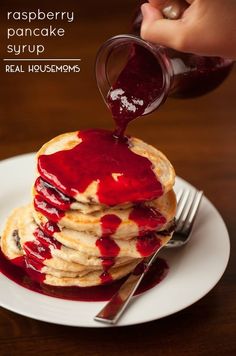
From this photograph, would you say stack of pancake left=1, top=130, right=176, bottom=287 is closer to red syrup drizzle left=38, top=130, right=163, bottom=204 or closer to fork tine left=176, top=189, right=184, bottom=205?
red syrup drizzle left=38, top=130, right=163, bottom=204

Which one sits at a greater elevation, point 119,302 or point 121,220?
point 121,220

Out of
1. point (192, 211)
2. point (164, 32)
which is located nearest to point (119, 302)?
point (192, 211)

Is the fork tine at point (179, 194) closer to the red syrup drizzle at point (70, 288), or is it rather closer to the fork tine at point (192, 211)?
the fork tine at point (192, 211)

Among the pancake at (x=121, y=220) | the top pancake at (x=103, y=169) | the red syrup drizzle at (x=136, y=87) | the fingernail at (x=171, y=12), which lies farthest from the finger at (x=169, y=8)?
the pancake at (x=121, y=220)

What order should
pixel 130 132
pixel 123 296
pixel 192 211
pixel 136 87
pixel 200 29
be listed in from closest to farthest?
pixel 200 29
pixel 123 296
pixel 136 87
pixel 192 211
pixel 130 132

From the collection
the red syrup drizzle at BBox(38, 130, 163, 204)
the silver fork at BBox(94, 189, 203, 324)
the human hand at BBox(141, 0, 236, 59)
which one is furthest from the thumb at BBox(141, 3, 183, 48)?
the silver fork at BBox(94, 189, 203, 324)

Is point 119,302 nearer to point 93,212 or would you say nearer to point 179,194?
point 93,212

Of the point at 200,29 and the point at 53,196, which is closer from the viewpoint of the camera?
the point at 200,29

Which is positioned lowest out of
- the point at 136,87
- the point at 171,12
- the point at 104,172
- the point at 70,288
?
the point at 70,288

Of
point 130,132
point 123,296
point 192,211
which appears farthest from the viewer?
point 130,132
